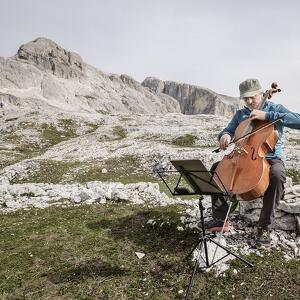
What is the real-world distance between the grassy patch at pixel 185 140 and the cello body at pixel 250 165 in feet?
144

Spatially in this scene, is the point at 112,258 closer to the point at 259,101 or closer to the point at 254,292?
the point at 254,292

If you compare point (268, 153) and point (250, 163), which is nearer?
point (250, 163)

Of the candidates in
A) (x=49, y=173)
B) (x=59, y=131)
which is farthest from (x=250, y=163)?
(x=59, y=131)

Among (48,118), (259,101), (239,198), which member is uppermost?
(259,101)

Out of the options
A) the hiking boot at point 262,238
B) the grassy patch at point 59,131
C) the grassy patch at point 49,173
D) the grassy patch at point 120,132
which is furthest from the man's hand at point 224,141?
the grassy patch at point 59,131

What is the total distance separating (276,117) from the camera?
9.65 meters

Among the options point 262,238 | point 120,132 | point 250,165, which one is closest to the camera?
point 250,165

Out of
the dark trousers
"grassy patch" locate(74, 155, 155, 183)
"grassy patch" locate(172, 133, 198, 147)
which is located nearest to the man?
the dark trousers

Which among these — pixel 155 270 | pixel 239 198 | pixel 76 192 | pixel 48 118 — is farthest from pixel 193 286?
pixel 48 118

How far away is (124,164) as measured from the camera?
117ft

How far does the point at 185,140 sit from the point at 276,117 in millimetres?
46208

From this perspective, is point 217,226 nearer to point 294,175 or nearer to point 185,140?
point 294,175

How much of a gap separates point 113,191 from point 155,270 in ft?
29.2

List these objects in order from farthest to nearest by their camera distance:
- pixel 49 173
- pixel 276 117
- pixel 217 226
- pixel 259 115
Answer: pixel 49 173 → pixel 217 226 → pixel 259 115 → pixel 276 117
